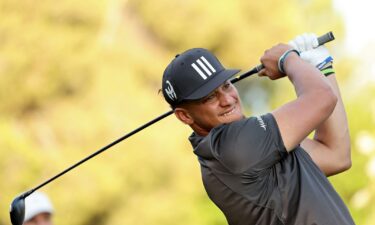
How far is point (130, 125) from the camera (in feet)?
36.9

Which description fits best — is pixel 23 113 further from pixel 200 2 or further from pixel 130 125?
pixel 200 2

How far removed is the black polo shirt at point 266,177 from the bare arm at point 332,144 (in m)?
0.23

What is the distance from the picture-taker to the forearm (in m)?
3.65

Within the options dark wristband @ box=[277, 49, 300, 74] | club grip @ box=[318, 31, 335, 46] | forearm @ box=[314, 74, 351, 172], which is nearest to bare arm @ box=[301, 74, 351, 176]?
forearm @ box=[314, 74, 351, 172]

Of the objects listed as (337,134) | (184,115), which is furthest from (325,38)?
(184,115)

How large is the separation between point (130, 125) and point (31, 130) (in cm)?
111

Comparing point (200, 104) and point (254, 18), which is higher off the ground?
point (200, 104)

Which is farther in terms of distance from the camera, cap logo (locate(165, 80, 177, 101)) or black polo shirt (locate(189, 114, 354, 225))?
cap logo (locate(165, 80, 177, 101))

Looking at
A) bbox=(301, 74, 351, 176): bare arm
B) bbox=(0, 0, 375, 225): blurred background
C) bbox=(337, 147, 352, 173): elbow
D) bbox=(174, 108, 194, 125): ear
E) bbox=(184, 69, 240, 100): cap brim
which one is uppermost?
bbox=(184, 69, 240, 100): cap brim

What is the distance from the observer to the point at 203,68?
346 cm

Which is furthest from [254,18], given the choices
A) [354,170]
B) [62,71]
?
[62,71]

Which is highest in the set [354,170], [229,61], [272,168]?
[272,168]

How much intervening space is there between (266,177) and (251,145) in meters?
0.14

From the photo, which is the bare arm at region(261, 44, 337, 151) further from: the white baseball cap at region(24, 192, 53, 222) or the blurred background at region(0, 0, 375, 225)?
the blurred background at region(0, 0, 375, 225)
